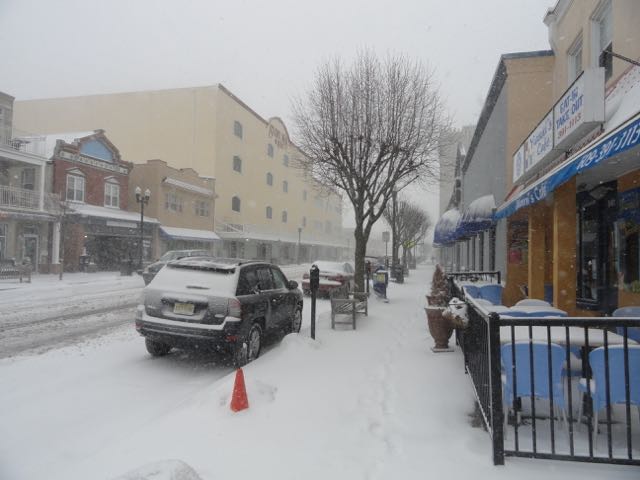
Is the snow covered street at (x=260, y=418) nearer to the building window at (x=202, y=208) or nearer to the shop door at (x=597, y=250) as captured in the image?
the shop door at (x=597, y=250)

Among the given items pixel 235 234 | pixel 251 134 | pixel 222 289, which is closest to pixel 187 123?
pixel 251 134

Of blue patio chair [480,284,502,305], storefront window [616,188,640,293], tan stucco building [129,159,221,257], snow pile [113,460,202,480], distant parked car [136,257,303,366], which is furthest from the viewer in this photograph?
tan stucco building [129,159,221,257]

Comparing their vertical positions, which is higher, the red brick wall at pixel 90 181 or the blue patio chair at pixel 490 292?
the red brick wall at pixel 90 181

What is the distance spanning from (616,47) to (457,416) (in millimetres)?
7724

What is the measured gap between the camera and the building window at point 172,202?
34.5 meters

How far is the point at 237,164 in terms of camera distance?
48.1 m

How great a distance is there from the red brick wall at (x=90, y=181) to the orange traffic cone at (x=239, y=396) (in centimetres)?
2678

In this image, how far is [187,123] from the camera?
144ft

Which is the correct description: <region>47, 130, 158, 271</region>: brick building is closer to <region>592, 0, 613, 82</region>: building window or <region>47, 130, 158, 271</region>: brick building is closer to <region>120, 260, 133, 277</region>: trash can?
<region>120, 260, 133, 277</region>: trash can

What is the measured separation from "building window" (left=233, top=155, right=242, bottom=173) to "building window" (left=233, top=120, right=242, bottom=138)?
8.16 ft

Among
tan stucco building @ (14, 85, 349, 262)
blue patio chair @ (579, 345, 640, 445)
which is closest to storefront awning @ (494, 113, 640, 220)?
blue patio chair @ (579, 345, 640, 445)

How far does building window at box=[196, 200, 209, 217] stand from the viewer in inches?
Answer: 1547

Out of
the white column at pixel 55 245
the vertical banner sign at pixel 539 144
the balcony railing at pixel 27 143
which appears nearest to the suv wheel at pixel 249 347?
the vertical banner sign at pixel 539 144

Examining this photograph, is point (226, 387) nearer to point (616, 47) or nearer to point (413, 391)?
point (413, 391)
